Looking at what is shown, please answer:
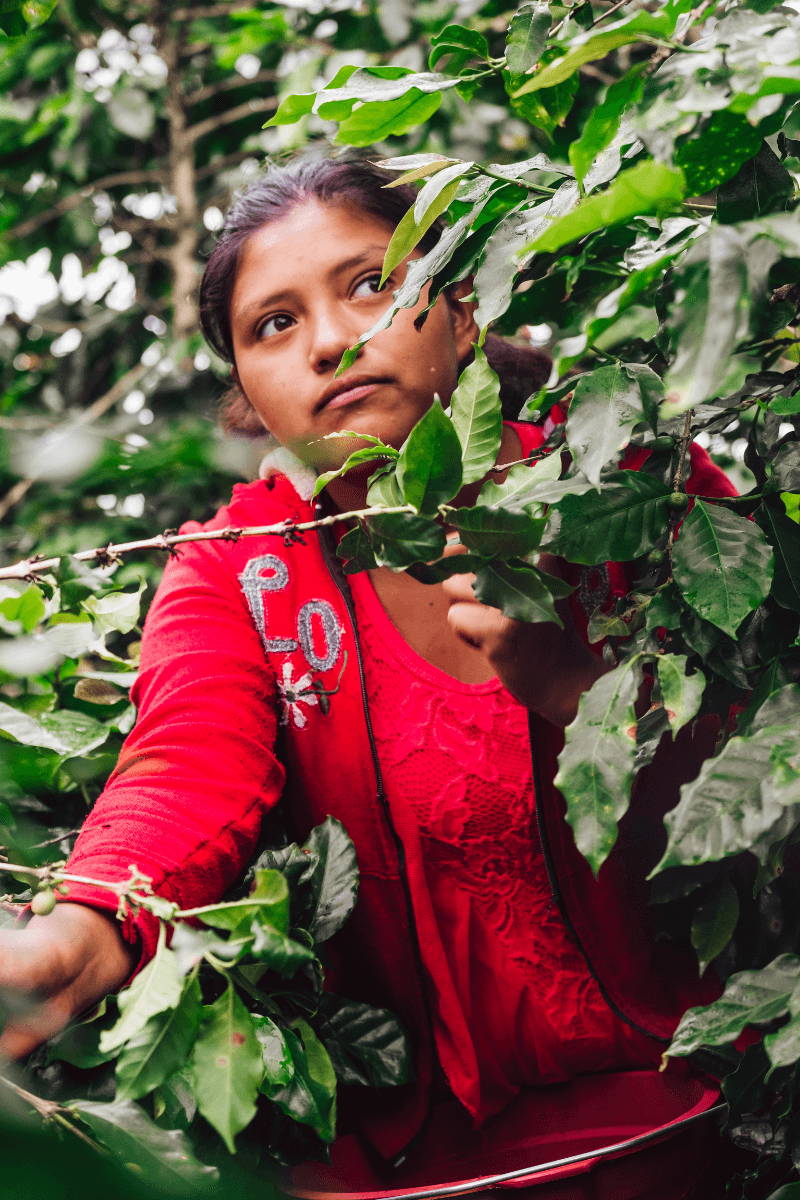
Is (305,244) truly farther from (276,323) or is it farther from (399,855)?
(399,855)

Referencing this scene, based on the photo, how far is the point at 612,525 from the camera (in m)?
0.64

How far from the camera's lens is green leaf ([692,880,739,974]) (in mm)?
685

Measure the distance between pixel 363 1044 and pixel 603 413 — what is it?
1.75ft

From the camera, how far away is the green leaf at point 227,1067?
1.74 feet

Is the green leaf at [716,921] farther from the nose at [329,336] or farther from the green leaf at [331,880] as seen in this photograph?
the nose at [329,336]

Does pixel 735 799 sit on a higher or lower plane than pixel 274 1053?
higher

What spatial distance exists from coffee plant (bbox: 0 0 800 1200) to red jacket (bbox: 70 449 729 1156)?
0.24 ft

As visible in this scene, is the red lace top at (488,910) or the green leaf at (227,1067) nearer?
the green leaf at (227,1067)

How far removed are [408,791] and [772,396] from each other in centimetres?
51

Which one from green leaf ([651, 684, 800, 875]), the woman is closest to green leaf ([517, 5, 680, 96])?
green leaf ([651, 684, 800, 875])

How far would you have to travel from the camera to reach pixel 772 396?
2.36 feet

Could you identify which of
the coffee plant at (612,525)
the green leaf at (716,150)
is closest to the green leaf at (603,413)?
the coffee plant at (612,525)

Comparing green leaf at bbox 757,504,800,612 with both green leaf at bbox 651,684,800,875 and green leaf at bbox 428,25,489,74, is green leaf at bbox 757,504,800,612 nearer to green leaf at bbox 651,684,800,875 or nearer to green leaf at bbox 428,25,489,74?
green leaf at bbox 651,684,800,875

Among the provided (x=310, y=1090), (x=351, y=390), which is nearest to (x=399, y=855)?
(x=310, y=1090)
